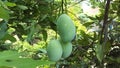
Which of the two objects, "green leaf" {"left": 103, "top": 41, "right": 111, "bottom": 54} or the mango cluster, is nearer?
the mango cluster

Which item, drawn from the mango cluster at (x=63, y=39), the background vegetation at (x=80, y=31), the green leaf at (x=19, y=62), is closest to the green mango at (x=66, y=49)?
the mango cluster at (x=63, y=39)

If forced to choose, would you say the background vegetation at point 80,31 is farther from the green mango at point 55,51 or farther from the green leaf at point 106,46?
the green mango at point 55,51

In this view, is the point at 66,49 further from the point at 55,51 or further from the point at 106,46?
the point at 106,46

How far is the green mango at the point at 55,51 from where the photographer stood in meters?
0.92

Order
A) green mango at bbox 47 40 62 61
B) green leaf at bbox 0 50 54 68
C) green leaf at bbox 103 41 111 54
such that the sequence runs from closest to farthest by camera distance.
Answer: green leaf at bbox 0 50 54 68 → green mango at bbox 47 40 62 61 → green leaf at bbox 103 41 111 54

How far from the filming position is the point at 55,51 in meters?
0.92

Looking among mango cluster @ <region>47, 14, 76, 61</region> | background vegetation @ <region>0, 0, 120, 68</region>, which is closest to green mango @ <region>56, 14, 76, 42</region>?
mango cluster @ <region>47, 14, 76, 61</region>

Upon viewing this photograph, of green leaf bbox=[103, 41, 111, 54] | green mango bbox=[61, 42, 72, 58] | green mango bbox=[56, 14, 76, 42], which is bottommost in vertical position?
green leaf bbox=[103, 41, 111, 54]

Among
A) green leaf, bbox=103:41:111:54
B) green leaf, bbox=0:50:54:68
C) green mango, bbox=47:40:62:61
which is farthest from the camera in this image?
green leaf, bbox=103:41:111:54

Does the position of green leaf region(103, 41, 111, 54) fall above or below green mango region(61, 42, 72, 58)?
below

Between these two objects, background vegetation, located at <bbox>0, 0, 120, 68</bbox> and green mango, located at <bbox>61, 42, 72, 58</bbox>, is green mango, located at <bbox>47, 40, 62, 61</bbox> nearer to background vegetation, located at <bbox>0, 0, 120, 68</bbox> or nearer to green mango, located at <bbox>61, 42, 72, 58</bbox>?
green mango, located at <bbox>61, 42, 72, 58</bbox>

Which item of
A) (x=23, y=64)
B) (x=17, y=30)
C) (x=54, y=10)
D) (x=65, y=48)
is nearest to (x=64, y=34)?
(x=65, y=48)

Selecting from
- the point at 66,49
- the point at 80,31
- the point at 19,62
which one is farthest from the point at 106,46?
the point at 19,62

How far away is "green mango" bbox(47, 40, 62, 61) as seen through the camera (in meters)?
0.92
